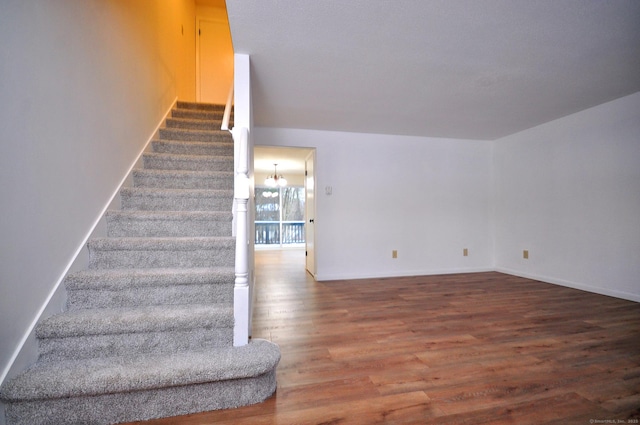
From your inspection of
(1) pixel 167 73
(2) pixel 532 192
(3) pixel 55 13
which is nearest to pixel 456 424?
(3) pixel 55 13

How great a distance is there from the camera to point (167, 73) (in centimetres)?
372

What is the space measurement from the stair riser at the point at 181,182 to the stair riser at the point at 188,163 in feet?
0.69

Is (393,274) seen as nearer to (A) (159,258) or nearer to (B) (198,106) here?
(A) (159,258)

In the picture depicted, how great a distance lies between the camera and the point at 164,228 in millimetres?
2225

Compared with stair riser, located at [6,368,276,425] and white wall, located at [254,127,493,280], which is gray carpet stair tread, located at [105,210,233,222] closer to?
stair riser, located at [6,368,276,425]

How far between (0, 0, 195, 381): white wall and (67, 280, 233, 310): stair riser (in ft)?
0.58

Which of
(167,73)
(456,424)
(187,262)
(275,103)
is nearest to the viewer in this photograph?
(456,424)

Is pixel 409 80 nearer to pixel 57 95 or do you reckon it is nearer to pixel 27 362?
pixel 57 95

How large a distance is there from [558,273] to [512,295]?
43.3 inches

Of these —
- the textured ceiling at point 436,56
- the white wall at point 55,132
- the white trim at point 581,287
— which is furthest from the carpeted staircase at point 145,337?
the white trim at point 581,287

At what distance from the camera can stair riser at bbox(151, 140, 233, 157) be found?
9.88ft

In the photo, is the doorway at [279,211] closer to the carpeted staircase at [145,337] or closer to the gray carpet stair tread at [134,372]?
the carpeted staircase at [145,337]

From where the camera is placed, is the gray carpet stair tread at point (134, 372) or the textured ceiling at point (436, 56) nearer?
the gray carpet stair tread at point (134, 372)

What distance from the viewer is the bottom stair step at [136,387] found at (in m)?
1.20
